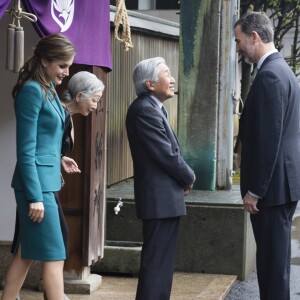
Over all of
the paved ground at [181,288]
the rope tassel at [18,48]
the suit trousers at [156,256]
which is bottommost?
the paved ground at [181,288]

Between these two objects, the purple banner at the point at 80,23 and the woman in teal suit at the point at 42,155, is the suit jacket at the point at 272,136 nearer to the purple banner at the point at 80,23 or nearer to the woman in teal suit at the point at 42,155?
the woman in teal suit at the point at 42,155

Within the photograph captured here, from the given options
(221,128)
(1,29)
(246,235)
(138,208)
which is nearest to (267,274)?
(138,208)

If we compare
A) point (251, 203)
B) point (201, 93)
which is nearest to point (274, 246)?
point (251, 203)

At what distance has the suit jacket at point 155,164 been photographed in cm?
598

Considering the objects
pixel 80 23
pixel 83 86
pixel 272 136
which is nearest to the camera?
pixel 272 136

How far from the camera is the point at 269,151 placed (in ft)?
19.2

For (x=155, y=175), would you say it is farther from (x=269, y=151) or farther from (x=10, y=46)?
(x=10, y=46)

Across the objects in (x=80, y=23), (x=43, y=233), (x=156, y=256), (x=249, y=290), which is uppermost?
(x=80, y=23)

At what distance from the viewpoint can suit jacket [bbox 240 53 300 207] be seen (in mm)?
5859

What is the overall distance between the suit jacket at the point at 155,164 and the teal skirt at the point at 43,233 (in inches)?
28.0

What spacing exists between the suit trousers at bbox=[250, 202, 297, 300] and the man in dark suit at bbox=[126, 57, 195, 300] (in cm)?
55

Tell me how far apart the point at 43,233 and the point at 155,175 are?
91cm

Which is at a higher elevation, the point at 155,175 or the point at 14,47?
the point at 14,47

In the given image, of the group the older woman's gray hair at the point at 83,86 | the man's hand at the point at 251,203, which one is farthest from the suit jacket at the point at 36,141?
the man's hand at the point at 251,203
